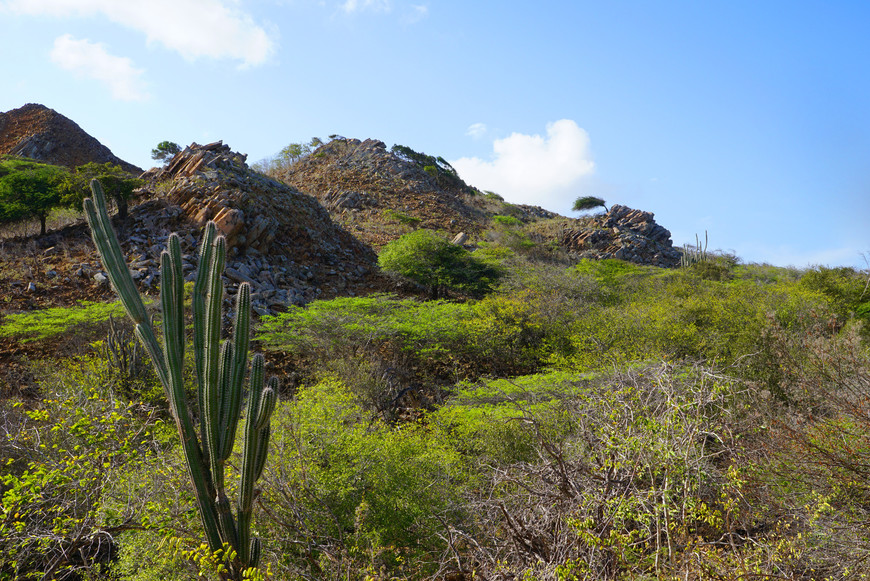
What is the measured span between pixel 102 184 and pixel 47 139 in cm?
1732

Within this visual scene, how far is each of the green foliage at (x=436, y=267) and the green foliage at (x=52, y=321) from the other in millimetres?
8757

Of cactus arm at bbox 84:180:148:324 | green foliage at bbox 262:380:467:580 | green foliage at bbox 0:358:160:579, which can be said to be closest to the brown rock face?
green foliage at bbox 0:358:160:579

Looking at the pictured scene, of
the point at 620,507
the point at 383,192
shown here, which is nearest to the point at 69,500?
the point at 620,507

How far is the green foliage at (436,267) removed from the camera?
17.6m

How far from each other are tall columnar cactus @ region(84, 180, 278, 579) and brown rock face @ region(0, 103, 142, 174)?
1130 inches

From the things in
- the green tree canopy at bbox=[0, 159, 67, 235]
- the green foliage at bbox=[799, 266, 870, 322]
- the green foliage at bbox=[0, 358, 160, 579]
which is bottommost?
the green foliage at bbox=[0, 358, 160, 579]

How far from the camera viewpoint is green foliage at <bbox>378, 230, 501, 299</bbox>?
1756 centimetres

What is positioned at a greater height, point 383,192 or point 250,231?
point 383,192

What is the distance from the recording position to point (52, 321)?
10.3m

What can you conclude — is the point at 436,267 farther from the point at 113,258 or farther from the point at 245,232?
the point at 113,258

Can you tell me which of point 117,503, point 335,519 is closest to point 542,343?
point 335,519

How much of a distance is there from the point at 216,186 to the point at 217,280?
14316 mm

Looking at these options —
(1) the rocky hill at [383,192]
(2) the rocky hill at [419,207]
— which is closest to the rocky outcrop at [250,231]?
(1) the rocky hill at [383,192]

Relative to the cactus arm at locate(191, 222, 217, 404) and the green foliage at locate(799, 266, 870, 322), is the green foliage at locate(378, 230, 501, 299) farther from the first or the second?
the cactus arm at locate(191, 222, 217, 404)
